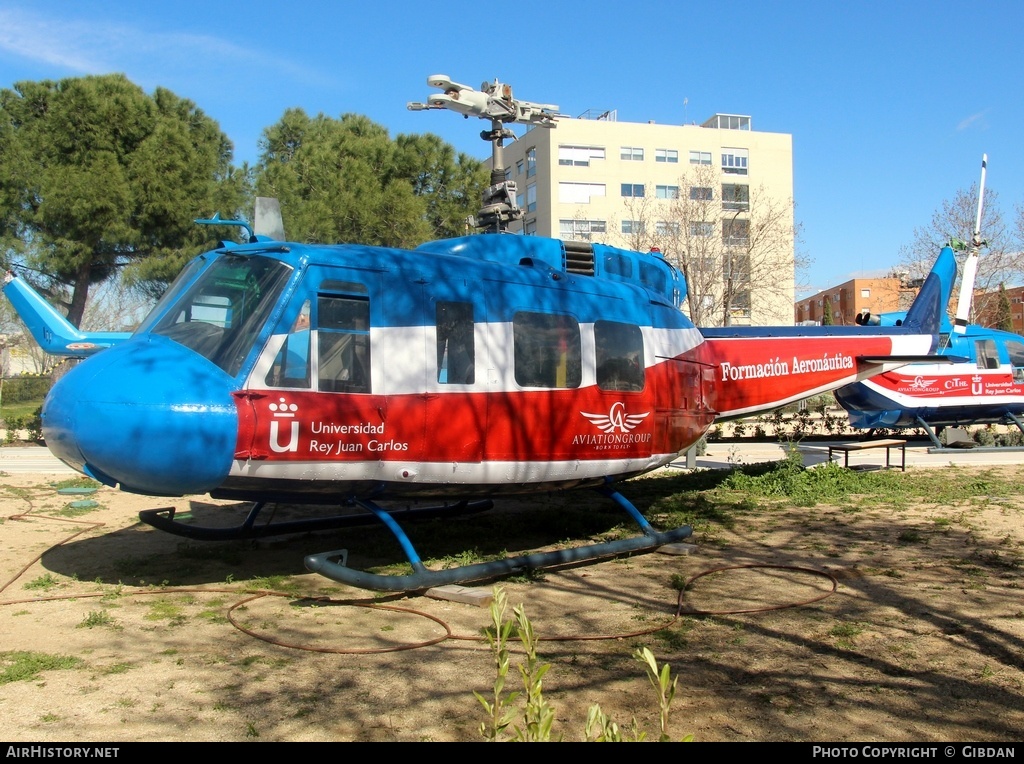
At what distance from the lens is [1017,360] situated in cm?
1709

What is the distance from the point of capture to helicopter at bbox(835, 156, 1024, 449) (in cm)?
1664

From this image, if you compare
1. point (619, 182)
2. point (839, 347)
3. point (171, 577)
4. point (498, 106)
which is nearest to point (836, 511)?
point (839, 347)

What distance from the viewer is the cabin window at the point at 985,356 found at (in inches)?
666

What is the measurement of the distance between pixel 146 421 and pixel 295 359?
114cm

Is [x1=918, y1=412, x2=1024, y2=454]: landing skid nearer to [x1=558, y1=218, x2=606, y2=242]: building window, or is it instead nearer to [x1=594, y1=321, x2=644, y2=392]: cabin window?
[x1=594, y1=321, x2=644, y2=392]: cabin window

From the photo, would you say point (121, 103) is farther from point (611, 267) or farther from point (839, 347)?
point (839, 347)

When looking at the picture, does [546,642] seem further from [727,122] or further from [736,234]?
[727,122]

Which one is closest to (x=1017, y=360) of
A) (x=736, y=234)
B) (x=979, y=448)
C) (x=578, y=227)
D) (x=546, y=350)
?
(x=979, y=448)

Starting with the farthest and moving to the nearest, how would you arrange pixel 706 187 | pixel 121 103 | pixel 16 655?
pixel 706 187 < pixel 121 103 < pixel 16 655

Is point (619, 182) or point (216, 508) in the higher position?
point (619, 182)

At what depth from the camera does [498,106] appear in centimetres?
1087

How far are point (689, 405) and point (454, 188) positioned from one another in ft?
54.0

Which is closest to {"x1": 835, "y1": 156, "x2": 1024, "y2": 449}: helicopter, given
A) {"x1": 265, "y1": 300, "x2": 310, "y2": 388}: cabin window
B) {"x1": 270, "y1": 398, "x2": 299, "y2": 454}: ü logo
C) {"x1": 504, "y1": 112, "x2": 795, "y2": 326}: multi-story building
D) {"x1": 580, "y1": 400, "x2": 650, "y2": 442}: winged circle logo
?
{"x1": 580, "y1": 400, "x2": 650, "y2": 442}: winged circle logo

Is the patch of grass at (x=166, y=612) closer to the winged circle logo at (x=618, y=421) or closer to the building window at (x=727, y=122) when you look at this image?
the winged circle logo at (x=618, y=421)
